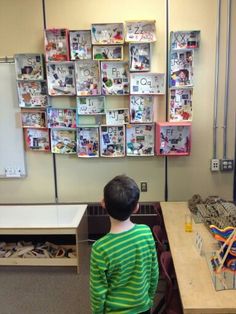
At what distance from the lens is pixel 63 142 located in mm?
3256

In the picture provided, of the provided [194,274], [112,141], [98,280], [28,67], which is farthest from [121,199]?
[28,67]

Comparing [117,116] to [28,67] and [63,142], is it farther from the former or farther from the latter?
[28,67]

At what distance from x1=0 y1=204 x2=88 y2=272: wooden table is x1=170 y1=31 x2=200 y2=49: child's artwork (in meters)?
1.83

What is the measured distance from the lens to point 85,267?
290cm

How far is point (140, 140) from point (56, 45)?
125 centimetres

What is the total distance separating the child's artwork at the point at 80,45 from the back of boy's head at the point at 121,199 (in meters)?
2.00

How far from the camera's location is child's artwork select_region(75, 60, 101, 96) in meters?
3.06

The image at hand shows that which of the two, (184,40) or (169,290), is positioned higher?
(184,40)

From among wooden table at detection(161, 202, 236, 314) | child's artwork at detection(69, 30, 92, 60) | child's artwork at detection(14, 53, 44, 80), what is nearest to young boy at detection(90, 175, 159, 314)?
wooden table at detection(161, 202, 236, 314)

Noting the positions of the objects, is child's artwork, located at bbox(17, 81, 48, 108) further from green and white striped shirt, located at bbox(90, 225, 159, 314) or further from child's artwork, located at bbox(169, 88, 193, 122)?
green and white striped shirt, located at bbox(90, 225, 159, 314)

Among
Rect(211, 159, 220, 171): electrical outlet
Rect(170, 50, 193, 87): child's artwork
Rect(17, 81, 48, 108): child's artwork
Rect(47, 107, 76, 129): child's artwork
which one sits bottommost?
Rect(211, 159, 220, 171): electrical outlet

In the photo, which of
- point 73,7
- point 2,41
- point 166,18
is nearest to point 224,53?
point 166,18

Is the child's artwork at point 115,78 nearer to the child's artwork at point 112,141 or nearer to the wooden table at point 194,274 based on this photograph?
the child's artwork at point 112,141

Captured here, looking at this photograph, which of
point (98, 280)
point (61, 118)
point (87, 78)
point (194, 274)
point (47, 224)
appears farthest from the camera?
point (61, 118)
